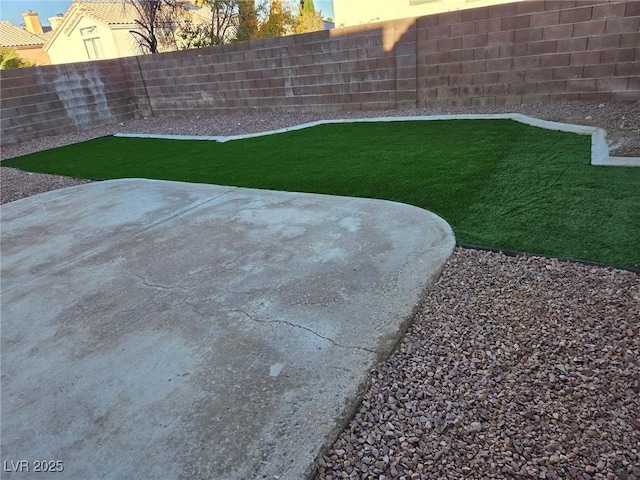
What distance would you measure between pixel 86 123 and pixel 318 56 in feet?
20.9

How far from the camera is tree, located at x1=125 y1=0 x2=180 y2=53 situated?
12812mm

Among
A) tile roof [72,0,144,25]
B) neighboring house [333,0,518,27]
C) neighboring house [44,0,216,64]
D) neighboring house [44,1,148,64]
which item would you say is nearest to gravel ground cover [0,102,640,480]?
neighboring house [333,0,518,27]

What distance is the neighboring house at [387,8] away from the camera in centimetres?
1112

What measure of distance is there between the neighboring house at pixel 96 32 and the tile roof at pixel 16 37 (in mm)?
5172

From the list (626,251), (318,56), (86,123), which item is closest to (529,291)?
(626,251)

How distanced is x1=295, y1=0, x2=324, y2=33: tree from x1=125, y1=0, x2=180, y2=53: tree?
18.3ft

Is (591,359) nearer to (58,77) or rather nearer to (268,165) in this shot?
(268,165)

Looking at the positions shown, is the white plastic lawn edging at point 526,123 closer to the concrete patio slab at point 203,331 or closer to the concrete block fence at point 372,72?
the concrete block fence at point 372,72

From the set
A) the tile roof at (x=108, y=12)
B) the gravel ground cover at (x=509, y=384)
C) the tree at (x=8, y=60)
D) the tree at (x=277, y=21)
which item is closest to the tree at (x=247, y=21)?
the tree at (x=277, y=21)

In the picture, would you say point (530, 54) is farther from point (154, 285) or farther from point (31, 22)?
point (31, 22)

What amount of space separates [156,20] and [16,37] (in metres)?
22.1

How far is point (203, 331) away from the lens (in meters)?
2.16

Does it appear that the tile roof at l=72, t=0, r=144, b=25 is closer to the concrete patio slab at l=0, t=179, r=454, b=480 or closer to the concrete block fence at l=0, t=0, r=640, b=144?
the concrete block fence at l=0, t=0, r=640, b=144

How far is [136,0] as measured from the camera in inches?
509
